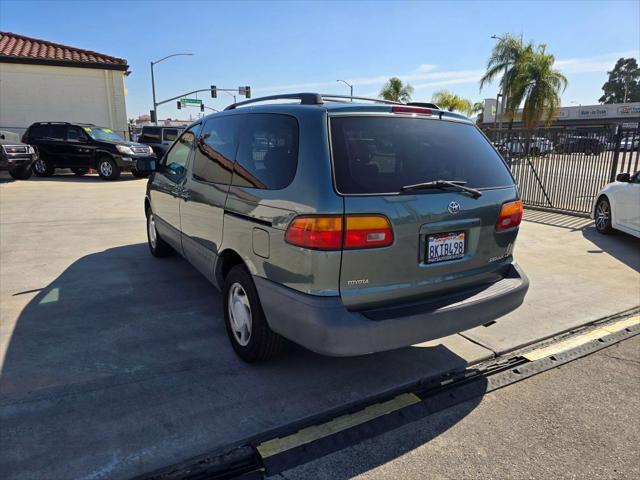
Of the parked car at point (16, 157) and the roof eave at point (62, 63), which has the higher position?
the roof eave at point (62, 63)

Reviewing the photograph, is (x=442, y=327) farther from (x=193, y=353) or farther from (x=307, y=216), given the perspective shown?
(x=193, y=353)

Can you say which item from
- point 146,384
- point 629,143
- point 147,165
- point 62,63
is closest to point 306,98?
point 146,384

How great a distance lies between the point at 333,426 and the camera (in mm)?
2760

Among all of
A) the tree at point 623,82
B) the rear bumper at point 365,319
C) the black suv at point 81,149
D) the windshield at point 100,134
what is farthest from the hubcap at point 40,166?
the tree at point 623,82

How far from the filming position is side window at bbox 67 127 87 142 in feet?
52.8

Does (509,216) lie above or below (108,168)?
above

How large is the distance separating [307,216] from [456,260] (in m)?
1.07

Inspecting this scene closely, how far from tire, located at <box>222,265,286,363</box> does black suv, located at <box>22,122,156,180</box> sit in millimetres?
13959

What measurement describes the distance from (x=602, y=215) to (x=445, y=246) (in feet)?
21.8

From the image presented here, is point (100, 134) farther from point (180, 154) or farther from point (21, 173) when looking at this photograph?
point (180, 154)

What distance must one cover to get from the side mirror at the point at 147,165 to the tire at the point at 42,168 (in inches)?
531

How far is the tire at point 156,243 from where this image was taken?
19.5ft

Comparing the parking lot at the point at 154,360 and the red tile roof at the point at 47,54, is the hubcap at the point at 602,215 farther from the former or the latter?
the red tile roof at the point at 47,54

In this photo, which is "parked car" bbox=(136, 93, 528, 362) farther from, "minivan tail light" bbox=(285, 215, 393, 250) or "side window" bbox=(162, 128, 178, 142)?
"side window" bbox=(162, 128, 178, 142)
